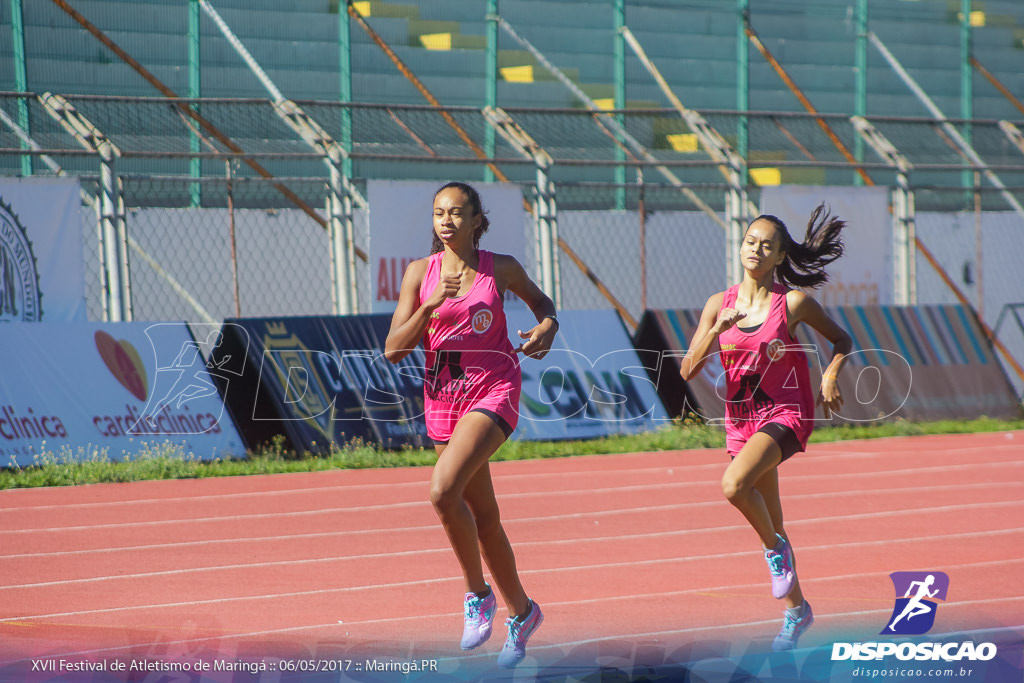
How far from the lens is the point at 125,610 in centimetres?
668

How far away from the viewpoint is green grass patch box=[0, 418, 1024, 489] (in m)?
11.7

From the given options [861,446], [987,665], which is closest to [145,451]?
[861,446]

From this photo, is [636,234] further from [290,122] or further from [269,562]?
[269,562]

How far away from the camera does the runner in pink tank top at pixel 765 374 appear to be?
578 centimetres

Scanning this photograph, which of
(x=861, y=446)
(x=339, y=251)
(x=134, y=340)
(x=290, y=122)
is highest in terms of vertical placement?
(x=290, y=122)

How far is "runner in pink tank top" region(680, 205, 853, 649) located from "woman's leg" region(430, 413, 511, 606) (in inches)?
51.5

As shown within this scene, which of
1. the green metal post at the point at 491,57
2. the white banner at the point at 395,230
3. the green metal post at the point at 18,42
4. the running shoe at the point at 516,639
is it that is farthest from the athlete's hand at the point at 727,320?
the green metal post at the point at 18,42

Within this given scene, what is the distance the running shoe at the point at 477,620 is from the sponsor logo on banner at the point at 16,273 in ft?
28.1

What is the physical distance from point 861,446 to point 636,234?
5729 millimetres

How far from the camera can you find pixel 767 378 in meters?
6.09

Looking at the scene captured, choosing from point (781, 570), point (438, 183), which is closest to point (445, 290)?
point (781, 570)

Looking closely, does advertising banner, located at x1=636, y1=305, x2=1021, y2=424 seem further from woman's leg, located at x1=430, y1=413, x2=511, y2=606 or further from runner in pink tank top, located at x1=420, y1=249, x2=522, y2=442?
woman's leg, located at x1=430, y1=413, x2=511, y2=606

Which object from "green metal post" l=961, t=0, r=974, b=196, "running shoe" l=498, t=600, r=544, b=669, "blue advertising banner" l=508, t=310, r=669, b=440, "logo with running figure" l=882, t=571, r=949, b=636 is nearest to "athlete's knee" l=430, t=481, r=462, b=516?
"running shoe" l=498, t=600, r=544, b=669

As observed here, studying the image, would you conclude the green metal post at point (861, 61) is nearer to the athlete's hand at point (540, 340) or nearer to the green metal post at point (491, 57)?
the green metal post at point (491, 57)
